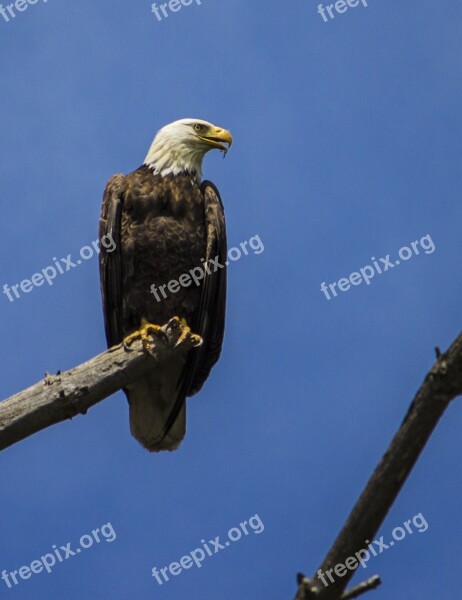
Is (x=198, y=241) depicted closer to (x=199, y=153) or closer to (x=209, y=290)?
(x=209, y=290)

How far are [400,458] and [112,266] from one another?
4.26 m

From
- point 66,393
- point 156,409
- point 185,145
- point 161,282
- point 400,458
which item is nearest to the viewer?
point 400,458

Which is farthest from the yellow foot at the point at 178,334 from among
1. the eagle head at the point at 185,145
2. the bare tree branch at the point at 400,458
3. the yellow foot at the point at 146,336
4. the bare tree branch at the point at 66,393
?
the bare tree branch at the point at 400,458

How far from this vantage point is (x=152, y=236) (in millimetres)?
7258

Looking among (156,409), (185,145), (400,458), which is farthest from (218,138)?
(400,458)

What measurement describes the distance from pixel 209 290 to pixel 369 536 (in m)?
4.09

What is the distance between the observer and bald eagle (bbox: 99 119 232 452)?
7277 mm

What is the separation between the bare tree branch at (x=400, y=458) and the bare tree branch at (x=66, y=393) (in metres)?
2.08

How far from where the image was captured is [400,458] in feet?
11.2

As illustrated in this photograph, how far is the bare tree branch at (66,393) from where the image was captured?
16.1 ft

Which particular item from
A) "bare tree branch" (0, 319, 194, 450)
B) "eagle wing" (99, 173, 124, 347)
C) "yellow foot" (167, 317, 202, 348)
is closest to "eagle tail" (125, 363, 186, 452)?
"eagle wing" (99, 173, 124, 347)

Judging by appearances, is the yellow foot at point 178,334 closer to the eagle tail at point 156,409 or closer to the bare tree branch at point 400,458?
the eagle tail at point 156,409

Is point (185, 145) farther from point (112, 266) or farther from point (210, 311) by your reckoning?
point (210, 311)

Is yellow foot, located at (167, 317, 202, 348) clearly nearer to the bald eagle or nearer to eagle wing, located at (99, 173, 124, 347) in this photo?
the bald eagle
